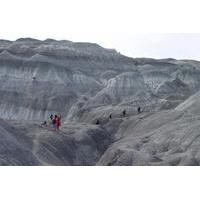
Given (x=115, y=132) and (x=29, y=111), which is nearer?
(x=115, y=132)

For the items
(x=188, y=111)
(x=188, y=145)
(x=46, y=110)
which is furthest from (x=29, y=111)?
(x=188, y=145)

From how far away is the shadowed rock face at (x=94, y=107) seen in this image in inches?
1769

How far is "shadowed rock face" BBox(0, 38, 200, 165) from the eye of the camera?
147 feet

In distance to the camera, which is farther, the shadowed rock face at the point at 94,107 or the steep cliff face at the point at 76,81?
the steep cliff face at the point at 76,81

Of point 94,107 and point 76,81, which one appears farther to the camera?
point 76,81

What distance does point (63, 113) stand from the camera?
96.6 m

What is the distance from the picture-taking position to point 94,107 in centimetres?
8744

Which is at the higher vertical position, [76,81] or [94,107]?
[76,81]

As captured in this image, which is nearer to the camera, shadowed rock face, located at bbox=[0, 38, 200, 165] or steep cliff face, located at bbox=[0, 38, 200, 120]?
shadowed rock face, located at bbox=[0, 38, 200, 165]

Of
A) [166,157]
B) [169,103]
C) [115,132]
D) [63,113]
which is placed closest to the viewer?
[166,157]

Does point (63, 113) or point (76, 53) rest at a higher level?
point (76, 53)

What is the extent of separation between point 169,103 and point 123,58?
59.2 meters
